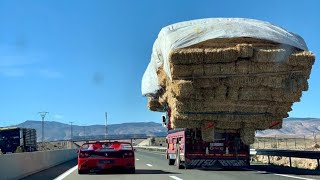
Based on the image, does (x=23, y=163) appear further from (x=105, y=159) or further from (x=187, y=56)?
(x=187, y=56)

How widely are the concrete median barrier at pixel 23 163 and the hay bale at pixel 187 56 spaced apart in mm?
6269

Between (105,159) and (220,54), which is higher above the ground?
(220,54)

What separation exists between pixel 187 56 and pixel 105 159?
5005mm

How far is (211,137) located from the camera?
21.0m

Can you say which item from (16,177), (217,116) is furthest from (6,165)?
(217,116)

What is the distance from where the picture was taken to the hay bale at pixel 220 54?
59.2 ft

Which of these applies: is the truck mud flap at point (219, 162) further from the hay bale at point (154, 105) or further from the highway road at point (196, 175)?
the hay bale at point (154, 105)

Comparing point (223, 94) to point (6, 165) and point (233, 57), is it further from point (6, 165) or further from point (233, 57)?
point (6, 165)

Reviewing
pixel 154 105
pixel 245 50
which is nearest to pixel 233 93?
pixel 245 50

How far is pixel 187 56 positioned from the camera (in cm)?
1820

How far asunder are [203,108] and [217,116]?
0.77m

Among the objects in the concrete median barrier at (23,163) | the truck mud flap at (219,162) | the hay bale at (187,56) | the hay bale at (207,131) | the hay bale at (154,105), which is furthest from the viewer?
the hay bale at (154,105)

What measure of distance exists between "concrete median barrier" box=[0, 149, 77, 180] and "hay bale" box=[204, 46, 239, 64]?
728 cm

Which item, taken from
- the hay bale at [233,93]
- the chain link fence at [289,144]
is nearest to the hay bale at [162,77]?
the hay bale at [233,93]
